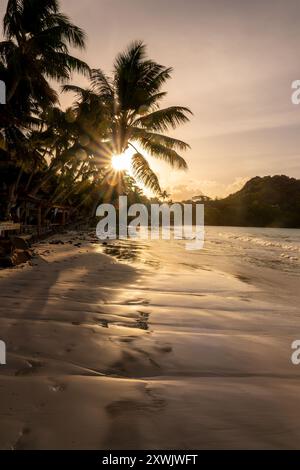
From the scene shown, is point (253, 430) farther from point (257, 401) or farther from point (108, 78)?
point (108, 78)

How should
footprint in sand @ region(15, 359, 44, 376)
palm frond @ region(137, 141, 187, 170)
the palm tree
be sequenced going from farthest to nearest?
palm frond @ region(137, 141, 187, 170), the palm tree, footprint in sand @ region(15, 359, 44, 376)

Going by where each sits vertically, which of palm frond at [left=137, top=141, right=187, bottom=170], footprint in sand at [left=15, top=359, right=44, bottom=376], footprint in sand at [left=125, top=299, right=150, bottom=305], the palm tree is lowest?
footprint in sand at [left=125, top=299, right=150, bottom=305]

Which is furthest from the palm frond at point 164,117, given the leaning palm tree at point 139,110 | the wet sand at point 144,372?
the wet sand at point 144,372

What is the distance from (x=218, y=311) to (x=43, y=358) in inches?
102

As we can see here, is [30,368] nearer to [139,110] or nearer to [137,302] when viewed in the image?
[137,302]

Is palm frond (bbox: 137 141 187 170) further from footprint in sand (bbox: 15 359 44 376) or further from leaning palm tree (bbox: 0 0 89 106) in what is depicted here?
footprint in sand (bbox: 15 359 44 376)

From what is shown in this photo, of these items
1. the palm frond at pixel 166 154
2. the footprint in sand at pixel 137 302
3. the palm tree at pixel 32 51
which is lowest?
the footprint in sand at pixel 137 302

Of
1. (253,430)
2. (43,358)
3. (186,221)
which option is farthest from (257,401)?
(186,221)

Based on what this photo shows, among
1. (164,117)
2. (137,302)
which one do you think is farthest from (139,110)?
(137,302)

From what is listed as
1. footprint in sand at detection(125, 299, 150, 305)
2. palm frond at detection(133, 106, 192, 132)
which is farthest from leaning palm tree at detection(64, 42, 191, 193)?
footprint in sand at detection(125, 299, 150, 305)

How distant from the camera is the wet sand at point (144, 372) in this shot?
1715mm

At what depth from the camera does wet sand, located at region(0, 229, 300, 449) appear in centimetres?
171

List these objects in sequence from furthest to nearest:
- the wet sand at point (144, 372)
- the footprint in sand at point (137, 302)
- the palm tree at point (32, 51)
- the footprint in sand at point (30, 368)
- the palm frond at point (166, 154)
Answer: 1. the palm frond at point (166, 154)
2. the palm tree at point (32, 51)
3. the footprint in sand at point (137, 302)
4. the footprint in sand at point (30, 368)
5. the wet sand at point (144, 372)

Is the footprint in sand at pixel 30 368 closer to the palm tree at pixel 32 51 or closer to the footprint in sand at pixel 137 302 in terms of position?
the footprint in sand at pixel 137 302
